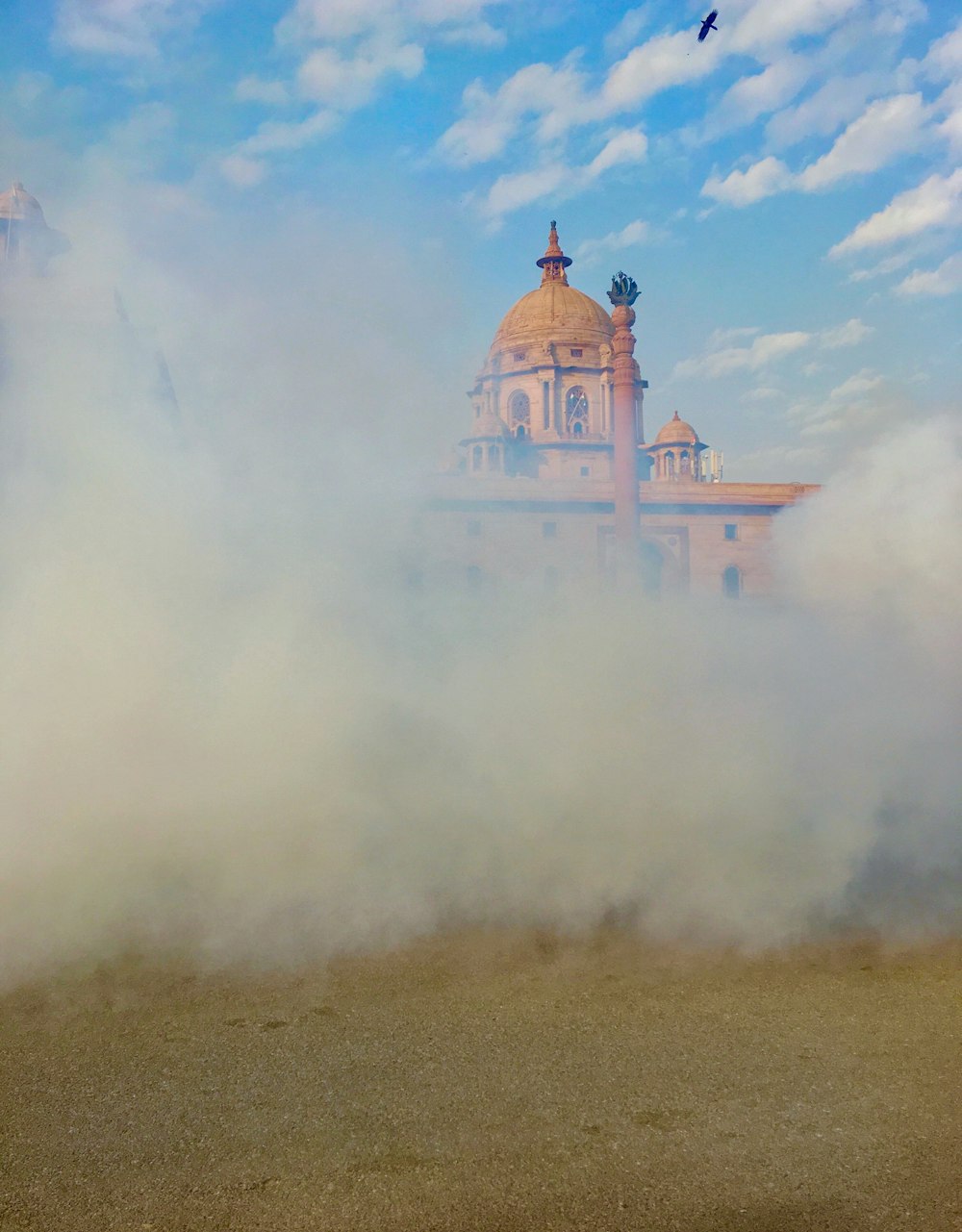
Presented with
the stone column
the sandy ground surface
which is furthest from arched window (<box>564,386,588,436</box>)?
the sandy ground surface

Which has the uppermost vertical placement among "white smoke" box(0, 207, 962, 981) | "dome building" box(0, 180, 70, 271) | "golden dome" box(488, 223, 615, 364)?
"golden dome" box(488, 223, 615, 364)

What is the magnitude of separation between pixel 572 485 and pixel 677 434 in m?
17.5

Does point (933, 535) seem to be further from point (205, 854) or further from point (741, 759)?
point (205, 854)

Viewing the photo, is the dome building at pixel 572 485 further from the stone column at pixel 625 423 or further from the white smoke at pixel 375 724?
the white smoke at pixel 375 724

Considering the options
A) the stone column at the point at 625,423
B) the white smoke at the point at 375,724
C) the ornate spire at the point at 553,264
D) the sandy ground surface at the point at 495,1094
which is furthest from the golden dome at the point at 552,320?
the sandy ground surface at the point at 495,1094

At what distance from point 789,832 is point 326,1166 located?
3358 millimetres

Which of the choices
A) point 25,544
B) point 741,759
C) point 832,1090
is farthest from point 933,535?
point 25,544

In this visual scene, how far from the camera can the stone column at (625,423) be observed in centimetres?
2598

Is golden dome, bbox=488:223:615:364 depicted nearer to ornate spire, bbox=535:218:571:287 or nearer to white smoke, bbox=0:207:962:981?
ornate spire, bbox=535:218:571:287

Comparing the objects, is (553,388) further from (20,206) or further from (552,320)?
(20,206)

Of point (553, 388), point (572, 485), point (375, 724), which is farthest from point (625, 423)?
point (375, 724)

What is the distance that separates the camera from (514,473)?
4284 cm

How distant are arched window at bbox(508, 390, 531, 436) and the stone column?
1799 cm

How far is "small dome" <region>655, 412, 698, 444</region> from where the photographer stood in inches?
1864
